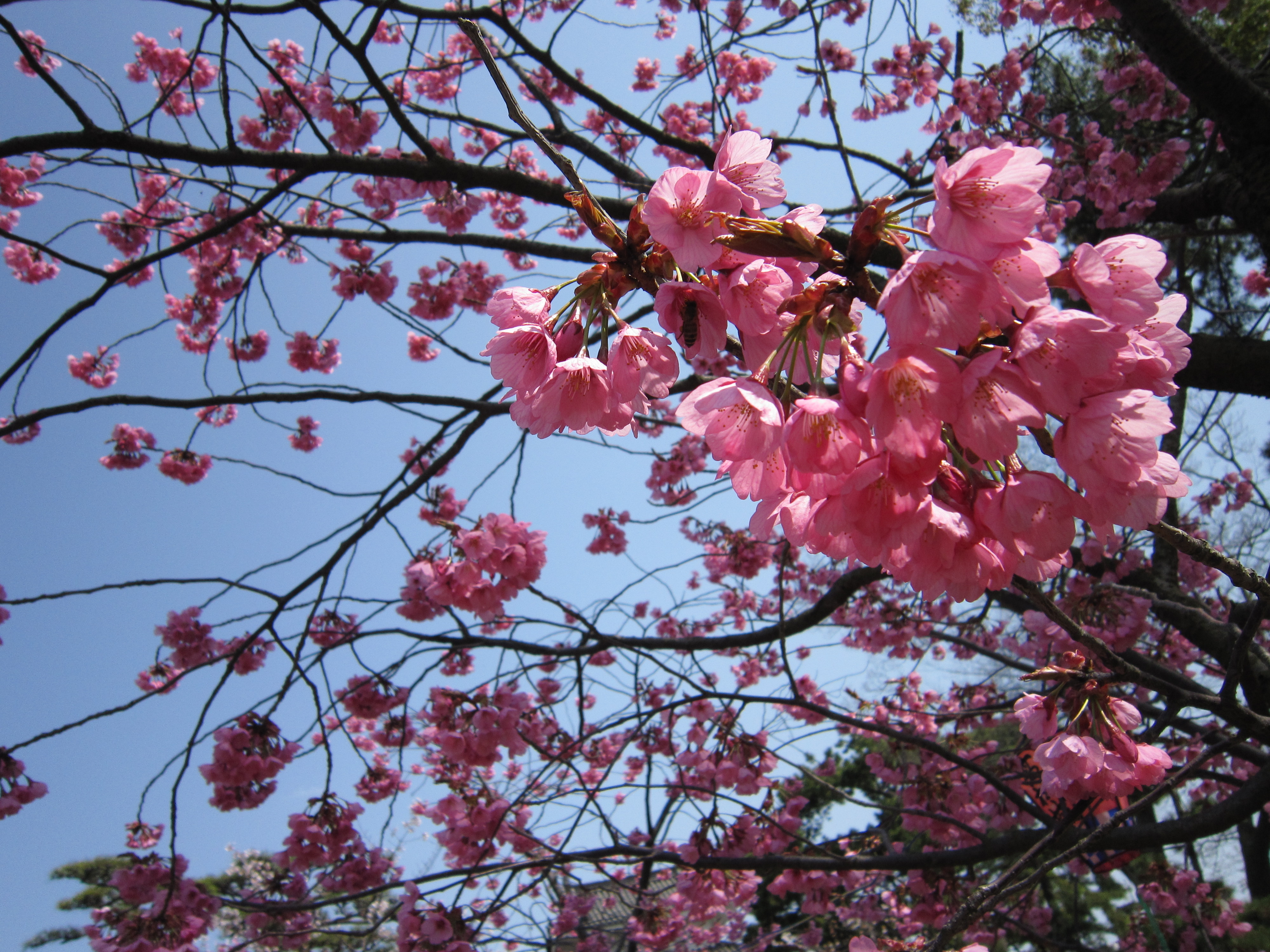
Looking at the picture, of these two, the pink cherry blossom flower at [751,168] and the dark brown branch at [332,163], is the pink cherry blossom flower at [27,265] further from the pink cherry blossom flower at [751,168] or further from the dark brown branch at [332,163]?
the pink cherry blossom flower at [751,168]

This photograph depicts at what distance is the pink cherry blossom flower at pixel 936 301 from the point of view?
68 cm

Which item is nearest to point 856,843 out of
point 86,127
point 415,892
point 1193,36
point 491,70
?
point 415,892

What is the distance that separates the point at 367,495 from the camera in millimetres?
3371

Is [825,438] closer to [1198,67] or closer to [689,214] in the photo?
[689,214]

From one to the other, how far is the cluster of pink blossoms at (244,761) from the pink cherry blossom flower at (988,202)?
3464mm

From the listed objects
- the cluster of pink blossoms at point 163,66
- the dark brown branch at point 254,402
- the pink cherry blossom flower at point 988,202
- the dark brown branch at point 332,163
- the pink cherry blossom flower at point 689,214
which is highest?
the cluster of pink blossoms at point 163,66

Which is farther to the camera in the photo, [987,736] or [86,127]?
[987,736]

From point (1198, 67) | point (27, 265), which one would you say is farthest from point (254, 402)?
point (27, 265)

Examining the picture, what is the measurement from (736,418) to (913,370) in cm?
21

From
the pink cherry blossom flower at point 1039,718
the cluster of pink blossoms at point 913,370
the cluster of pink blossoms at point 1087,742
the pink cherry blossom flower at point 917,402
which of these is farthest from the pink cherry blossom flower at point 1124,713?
the pink cherry blossom flower at point 917,402

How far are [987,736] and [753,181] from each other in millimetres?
10629

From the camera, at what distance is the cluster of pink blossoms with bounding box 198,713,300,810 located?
306 cm

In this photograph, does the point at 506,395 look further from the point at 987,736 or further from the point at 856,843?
the point at 987,736

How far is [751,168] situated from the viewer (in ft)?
3.02
